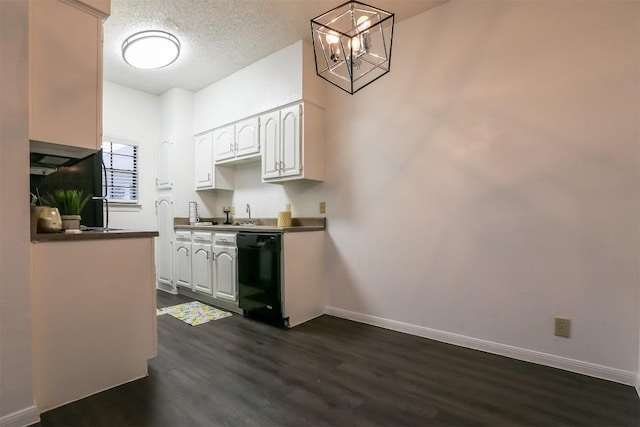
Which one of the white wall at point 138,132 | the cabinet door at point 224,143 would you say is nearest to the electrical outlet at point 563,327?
the cabinet door at point 224,143

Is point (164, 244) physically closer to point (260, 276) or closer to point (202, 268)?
point (202, 268)

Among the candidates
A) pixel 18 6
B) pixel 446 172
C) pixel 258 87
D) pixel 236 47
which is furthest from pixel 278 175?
pixel 18 6

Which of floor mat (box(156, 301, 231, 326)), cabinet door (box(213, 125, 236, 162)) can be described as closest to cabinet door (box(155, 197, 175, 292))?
floor mat (box(156, 301, 231, 326))

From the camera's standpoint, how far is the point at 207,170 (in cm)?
436

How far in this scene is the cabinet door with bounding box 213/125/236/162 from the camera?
13.0ft

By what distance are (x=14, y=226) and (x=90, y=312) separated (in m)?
0.61

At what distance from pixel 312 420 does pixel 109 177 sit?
4.14 m

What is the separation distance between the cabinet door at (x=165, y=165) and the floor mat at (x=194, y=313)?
173 cm

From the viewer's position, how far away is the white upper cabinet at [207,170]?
4289 millimetres

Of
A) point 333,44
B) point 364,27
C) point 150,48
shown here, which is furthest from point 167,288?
point 364,27

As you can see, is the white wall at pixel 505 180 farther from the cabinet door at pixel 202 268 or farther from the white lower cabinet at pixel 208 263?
the cabinet door at pixel 202 268

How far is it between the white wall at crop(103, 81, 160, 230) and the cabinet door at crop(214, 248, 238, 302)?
1659mm

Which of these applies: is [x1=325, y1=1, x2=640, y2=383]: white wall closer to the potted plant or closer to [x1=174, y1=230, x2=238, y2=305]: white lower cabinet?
[x1=174, y1=230, x2=238, y2=305]: white lower cabinet

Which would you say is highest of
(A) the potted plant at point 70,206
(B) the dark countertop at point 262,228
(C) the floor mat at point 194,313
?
(A) the potted plant at point 70,206
